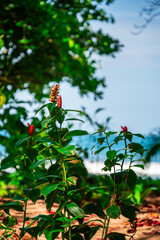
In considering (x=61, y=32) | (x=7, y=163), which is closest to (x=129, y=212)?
(x=7, y=163)

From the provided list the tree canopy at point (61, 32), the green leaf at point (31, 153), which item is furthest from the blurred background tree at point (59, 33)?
the green leaf at point (31, 153)

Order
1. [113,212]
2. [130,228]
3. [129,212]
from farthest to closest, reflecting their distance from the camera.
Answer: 1. [130,228]
2. [129,212]
3. [113,212]

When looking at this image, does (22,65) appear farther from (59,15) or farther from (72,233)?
(72,233)

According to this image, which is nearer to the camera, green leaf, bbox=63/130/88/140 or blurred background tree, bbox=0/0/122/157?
green leaf, bbox=63/130/88/140

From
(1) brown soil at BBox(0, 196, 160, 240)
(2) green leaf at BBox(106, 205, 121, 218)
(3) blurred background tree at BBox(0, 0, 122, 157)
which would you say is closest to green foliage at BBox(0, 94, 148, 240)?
(2) green leaf at BBox(106, 205, 121, 218)

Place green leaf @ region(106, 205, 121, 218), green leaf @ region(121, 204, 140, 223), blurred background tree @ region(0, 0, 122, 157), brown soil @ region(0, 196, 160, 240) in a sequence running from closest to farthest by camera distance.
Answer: green leaf @ region(106, 205, 121, 218) < green leaf @ region(121, 204, 140, 223) < brown soil @ region(0, 196, 160, 240) < blurred background tree @ region(0, 0, 122, 157)

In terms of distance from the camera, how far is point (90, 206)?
1283 millimetres

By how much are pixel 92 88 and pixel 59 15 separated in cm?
153

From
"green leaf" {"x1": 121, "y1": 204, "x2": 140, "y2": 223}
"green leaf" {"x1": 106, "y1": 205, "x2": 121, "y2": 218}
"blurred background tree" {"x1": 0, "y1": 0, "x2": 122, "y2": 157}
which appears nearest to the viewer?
"green leaf" {"x1": 106, "y1": 205, "x2": 121, "y2": 218}

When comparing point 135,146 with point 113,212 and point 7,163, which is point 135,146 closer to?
point 113,212

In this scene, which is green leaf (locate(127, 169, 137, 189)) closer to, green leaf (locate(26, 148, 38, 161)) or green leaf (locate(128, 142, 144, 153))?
green leaf (locate(128, 142, 144, 153))

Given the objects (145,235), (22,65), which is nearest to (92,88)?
(22,65)

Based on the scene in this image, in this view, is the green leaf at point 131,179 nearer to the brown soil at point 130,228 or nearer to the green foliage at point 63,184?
the green foliage at point 63,184

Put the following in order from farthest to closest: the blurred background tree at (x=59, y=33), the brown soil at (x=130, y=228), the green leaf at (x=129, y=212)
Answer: the blurred background tree at (x=59, y=33) < the brown soil at (x=130, y=228) < the green leaf at (x=129, y=212)
